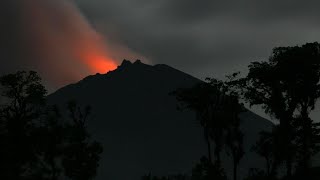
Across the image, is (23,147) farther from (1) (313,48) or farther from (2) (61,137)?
(1) (313,48)

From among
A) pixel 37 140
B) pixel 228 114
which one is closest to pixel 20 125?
pixel 37 140

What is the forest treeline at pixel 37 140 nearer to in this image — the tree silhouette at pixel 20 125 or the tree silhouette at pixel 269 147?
the tree silhouette at pixel 20 125

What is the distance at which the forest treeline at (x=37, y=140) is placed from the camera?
4906cm

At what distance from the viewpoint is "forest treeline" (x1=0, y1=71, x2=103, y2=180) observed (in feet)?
161

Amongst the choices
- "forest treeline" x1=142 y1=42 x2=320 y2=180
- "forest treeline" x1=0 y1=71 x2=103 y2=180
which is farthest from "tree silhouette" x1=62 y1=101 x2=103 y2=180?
"forest treeline" x1=142 y1=42 x2=320 y2=180

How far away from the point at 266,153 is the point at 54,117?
102 feet

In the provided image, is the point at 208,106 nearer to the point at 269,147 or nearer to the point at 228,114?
the point at 228,114

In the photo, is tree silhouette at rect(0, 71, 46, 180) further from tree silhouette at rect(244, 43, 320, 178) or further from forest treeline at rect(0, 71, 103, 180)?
tree silhouette at rect(244, 43, 320, 178)

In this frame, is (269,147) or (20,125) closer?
(20,125)

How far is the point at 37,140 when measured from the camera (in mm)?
54594

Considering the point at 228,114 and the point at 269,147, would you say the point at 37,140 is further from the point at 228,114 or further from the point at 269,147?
the point at 269,147

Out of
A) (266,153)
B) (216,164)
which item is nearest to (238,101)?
(216,164)

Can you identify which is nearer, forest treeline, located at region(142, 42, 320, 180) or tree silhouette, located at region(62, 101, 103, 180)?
forest treeline, located at region(142, 42, 320, 180)

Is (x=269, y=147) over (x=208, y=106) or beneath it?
beneath
